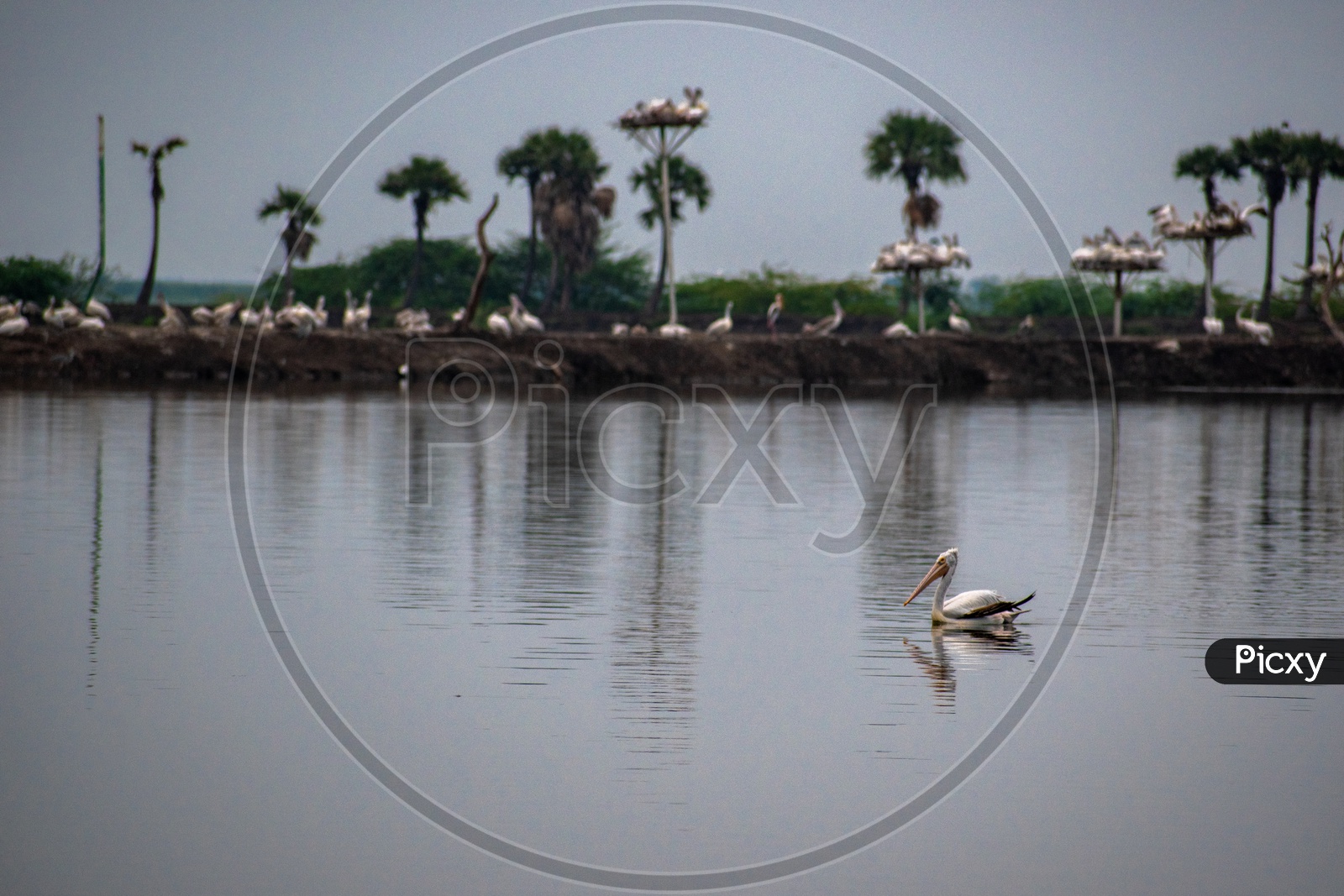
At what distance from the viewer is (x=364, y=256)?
90.2 m

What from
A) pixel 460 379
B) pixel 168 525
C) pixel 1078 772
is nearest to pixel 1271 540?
pixel 1078 772

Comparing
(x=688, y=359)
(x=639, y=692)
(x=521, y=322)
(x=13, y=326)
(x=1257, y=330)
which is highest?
(x=1257, y=330)

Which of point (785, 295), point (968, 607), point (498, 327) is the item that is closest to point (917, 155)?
point (785, 295)

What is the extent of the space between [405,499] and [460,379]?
32.2 m

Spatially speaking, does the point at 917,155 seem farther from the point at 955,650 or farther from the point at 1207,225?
the point at 955,650

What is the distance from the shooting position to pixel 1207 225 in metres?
60.5

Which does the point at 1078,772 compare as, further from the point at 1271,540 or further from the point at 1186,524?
the point at 1186,524

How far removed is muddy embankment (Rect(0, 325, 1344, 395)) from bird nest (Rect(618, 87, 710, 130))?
7.21 meters

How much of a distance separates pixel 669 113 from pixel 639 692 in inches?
1930

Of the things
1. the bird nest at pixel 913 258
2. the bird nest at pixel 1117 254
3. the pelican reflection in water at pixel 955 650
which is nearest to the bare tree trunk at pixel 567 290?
the bird nest at pixel 913 258

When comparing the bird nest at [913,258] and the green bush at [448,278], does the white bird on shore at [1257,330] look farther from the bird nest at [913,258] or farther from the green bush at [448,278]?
the green bush at [448,278]

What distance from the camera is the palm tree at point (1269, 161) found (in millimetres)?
72250

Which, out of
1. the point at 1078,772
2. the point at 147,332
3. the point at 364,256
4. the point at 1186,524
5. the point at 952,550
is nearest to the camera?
the point at 1078,772

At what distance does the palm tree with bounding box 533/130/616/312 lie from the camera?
257 feet
